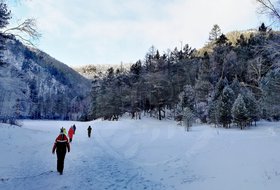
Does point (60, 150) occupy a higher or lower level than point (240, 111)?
lower

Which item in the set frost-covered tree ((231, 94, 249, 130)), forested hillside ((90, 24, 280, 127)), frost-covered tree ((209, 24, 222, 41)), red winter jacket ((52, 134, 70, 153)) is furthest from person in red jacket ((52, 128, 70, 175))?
frost-covered tree ((209, 24, 222, 41))

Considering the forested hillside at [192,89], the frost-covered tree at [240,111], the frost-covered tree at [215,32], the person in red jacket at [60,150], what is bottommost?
the person in red jacket at [60,150]

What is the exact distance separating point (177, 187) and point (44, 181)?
4.71m

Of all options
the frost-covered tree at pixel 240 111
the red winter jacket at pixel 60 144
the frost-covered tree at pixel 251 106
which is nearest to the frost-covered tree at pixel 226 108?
the frost-covered tree at pixel 240 111

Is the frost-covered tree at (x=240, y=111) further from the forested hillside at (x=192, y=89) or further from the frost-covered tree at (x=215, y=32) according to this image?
the frost-covered tree at (x=215, y=32)

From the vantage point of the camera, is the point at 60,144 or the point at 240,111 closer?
the point at 60,144

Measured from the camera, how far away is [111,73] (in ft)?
275

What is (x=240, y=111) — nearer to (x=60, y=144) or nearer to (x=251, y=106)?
(x=251, y=106)

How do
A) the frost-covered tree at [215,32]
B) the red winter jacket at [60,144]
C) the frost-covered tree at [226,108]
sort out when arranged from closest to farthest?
the red winter jacket at [60,144]
the frost-covered tree at [226,108]
the frost-covered tree at [215,32]

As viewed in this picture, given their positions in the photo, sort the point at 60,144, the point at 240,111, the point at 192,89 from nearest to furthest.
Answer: the point at 60,144 → the point at 240,111 → the point at 192,89

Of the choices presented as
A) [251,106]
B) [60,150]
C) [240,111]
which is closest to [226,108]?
[240,111]

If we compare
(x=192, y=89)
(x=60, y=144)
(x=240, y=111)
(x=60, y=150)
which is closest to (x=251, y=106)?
(x=240, y=111)

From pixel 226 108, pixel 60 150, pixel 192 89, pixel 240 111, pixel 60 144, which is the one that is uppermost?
pixel 192 89

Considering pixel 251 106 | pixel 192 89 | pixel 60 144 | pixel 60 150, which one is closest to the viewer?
pixel 60 150
